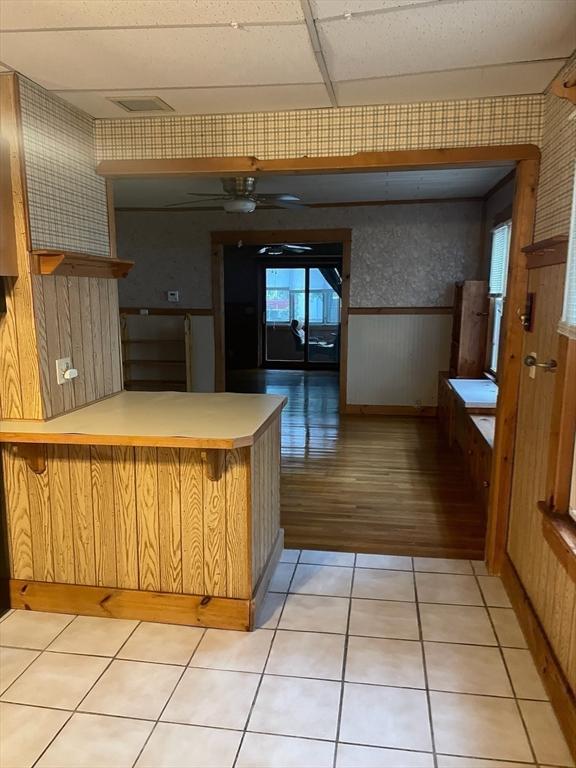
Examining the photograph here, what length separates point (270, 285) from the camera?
1054 cm

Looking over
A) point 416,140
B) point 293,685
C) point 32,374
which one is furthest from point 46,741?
point 416,140

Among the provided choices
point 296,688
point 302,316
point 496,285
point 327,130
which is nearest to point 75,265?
point 327,130

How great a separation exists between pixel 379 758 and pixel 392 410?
496 cm

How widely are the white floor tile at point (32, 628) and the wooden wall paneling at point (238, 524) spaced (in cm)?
76

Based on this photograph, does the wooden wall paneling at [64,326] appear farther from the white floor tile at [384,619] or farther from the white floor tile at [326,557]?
the white floor tile at [384,619]

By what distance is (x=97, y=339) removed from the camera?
9.37 feet

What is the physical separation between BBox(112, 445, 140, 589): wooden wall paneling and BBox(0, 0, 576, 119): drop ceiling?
1.53 meters

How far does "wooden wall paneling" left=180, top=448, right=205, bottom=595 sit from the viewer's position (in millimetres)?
2307

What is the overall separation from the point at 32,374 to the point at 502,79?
2.33 meters

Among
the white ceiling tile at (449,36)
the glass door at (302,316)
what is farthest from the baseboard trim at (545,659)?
the glass door at (302,316)

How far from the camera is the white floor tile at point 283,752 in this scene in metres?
1.67

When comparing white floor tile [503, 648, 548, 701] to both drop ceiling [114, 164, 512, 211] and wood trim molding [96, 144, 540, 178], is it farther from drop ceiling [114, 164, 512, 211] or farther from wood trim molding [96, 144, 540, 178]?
drop ceiling [114, 164, 512, 211]

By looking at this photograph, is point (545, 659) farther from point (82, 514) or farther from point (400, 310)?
point (400, 310)

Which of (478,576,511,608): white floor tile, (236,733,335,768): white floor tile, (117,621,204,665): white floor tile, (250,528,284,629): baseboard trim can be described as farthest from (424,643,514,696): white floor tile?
(117,621,204,665): white floor tile
